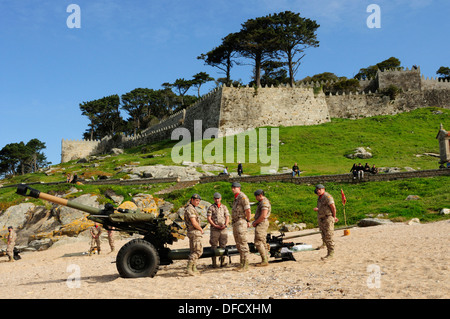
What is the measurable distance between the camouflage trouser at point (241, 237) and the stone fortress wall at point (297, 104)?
45313 millimetres

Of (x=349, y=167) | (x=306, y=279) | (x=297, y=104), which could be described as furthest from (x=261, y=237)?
(x=297, y=104)

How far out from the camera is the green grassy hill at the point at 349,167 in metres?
21.3

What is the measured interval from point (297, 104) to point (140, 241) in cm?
5209

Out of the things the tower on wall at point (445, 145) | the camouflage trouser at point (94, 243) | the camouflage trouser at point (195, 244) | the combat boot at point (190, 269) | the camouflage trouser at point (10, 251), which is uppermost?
the tower on wall at point (445, 145)

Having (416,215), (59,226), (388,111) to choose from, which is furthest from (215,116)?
(416,215)

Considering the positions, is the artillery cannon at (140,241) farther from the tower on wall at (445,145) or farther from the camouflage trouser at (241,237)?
the tower on wall at (445,145)

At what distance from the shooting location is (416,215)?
18.3 m

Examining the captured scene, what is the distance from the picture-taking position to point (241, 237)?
31.6 feet

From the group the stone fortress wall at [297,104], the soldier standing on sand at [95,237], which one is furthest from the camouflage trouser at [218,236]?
the stone fortress wall at [297,104]

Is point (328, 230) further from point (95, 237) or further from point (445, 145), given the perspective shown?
point (445, 145)

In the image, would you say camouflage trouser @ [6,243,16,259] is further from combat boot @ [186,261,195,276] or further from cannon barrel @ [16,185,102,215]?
combat boot @ [186,261,195,276]
